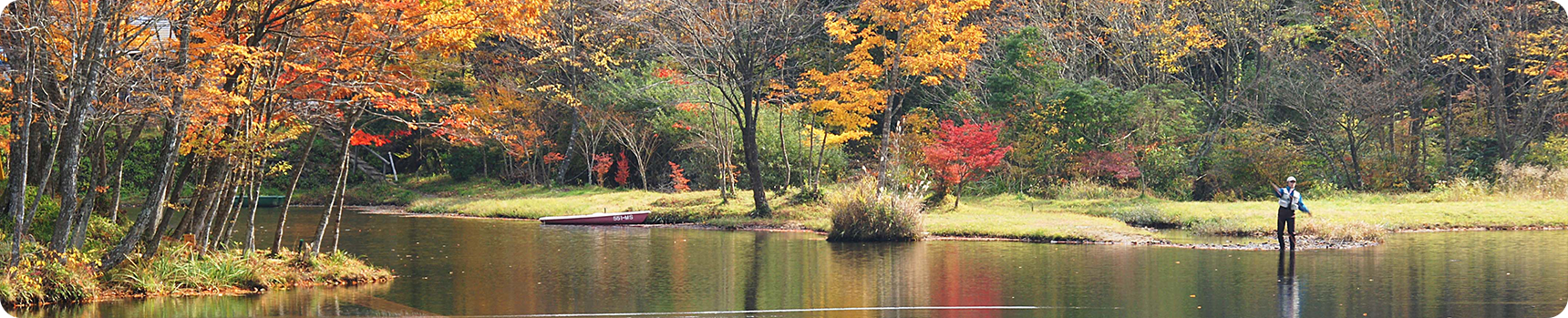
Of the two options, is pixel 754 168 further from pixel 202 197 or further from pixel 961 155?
pixel 202 197

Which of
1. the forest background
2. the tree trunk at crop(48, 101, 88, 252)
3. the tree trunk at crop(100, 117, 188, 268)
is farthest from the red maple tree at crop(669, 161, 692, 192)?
the tree trunk at crop(48, 101, 88, 252)

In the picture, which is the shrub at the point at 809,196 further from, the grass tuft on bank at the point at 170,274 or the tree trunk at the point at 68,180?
the tree trunk at the point at 68,180

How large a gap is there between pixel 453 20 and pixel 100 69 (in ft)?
12.5

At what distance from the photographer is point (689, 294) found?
1546cm

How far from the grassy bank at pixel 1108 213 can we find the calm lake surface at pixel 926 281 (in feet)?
4.17

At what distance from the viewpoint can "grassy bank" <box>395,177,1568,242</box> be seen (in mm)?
23219

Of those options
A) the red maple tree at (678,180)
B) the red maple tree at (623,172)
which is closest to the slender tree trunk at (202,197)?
the red maple tree at (678,180)

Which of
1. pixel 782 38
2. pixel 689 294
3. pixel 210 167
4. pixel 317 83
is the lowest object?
pixel 689 294

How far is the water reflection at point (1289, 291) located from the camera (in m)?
13.1

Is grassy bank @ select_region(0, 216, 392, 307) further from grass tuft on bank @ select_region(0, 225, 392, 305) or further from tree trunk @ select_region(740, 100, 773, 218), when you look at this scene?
tree trunk @ select_region(740, 100, 773, 218)

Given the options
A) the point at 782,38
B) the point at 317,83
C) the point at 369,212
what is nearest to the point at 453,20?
the point at 317,83

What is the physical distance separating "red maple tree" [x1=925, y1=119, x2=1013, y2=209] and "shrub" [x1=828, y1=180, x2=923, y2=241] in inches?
207

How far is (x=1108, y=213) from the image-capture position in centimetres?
2731

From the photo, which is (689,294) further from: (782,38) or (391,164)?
(391,164)
